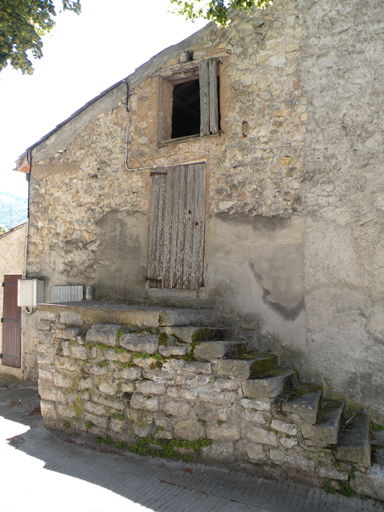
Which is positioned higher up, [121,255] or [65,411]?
[121,255]

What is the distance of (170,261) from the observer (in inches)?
213

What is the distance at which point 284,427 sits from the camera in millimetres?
3314

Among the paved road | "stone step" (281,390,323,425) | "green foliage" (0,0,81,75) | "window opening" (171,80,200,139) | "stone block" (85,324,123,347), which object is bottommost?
the paved road

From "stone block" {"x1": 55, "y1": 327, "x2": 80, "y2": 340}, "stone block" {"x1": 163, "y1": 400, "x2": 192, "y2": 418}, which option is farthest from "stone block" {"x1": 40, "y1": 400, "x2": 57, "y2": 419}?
"stone block" {"x1": 163, "y1": 400, "x2": 192, "y2": 418}

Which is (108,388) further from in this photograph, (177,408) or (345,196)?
(345,196)

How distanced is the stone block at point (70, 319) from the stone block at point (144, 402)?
1211mm

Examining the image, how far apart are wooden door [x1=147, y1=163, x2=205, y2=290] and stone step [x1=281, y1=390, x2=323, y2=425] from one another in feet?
7.09

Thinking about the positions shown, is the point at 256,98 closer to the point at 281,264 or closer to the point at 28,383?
the point at 281,264

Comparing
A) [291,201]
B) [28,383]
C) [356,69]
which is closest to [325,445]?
[291,201]

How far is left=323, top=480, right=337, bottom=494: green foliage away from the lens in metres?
Answer: 3.08

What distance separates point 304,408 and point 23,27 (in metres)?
6.74

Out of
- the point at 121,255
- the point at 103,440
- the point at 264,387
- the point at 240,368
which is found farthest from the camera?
the point at 121,255

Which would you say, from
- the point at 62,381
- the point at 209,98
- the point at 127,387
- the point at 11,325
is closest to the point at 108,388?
the point at 127,387

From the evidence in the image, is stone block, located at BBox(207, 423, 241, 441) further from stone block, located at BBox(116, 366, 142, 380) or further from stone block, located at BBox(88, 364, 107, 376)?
stone block, located at BBox(88, 364, 107, 376)
